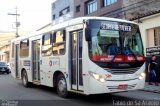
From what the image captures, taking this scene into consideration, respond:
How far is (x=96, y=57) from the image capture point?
11.2 meters

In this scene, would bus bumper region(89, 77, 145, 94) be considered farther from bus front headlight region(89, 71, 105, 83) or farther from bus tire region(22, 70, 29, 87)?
bus tire region(22, 70, 29, 87)

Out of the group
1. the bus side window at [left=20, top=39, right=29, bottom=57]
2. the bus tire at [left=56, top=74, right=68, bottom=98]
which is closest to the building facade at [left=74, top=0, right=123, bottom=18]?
the bus side window at [left=20, top=39, right=29, bottom=57]

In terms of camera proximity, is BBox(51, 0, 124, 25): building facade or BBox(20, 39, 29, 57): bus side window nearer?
BBox(20, 39, 29, 57): bus side window

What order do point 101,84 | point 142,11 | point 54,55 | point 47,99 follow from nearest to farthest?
point 101,84 < point 47,99 < point 54,55 < point 142,11

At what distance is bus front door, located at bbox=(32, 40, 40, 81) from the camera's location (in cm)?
1622

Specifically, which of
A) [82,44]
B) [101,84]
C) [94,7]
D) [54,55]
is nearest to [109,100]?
[101,84]

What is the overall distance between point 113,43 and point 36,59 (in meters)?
6.01

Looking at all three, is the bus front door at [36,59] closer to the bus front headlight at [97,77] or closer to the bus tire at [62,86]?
the bus tire at [62,86]

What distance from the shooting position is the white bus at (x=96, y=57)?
1114 centimetres

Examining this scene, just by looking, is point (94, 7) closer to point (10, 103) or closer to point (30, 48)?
point (30, 48)

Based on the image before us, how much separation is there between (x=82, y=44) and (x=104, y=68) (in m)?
1.17

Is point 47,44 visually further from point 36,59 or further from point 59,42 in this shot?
point 36,59

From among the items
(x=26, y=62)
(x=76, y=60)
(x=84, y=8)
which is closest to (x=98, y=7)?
(x=84, y=8)

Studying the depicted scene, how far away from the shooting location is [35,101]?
12.5 meters
